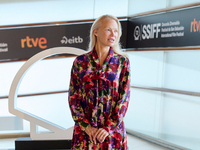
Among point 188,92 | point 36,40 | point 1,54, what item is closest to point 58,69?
point 36,40

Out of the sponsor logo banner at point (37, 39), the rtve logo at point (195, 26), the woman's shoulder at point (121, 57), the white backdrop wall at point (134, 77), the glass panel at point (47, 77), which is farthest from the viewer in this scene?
the glass panel at point (47, 77)

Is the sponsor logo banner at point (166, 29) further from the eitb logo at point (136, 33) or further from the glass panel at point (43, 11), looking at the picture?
the glass panel at point (43, 11)

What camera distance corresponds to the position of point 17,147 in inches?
129

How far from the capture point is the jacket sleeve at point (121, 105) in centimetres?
145

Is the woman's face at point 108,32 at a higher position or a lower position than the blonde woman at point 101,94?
higher

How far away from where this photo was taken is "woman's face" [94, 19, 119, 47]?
4.97 feet

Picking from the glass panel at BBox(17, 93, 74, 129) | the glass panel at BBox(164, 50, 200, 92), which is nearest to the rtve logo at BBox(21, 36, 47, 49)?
the glass panel at BBox(17, 93, 74, 129)

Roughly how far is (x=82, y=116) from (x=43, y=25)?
309cm

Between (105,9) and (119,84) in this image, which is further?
(105,9)

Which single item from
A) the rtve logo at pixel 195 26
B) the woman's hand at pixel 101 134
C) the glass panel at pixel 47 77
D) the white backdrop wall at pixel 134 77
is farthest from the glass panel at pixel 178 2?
the woman's hand at pixel 101 134

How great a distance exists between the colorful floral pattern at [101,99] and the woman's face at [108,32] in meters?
0.09

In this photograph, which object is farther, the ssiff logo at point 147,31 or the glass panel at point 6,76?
the glass panel at point 6,76

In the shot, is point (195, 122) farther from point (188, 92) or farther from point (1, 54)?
point (1, 54)

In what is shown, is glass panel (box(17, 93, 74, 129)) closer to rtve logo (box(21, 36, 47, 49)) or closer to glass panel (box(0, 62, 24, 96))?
glass panel (box(0, 62, 24, 96))
